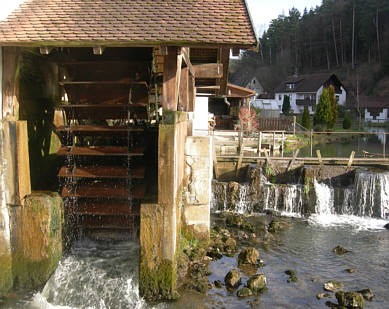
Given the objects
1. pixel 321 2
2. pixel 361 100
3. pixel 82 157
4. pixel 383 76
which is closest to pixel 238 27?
pixel 82 157

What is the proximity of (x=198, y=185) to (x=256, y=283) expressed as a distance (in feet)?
7.37

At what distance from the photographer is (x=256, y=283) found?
672cm

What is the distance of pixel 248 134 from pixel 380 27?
137 ft

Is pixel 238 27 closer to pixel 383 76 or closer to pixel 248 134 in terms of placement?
pixel 248 134

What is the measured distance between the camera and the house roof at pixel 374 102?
44825 mm

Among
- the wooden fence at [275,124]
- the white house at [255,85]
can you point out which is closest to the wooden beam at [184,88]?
the wooden fence at [275,124]

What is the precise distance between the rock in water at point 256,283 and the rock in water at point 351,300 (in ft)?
4.10

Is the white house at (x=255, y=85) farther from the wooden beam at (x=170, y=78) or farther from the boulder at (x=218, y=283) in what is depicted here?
the wooden beam at (x=170, y=78)

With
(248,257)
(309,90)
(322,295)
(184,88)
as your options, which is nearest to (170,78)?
(184,88)

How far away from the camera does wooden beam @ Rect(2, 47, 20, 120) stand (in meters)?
5.79

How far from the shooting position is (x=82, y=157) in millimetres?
8156

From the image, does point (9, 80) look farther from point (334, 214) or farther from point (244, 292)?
point (334, 214)

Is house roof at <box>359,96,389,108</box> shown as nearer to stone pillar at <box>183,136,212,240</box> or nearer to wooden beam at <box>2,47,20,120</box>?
stone pillar at <box>183,136,212,240</box>

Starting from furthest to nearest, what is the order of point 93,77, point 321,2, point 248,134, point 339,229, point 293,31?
point 321,2 < point 293,31 < point 248,134 < point 339,229 < point 93,77
